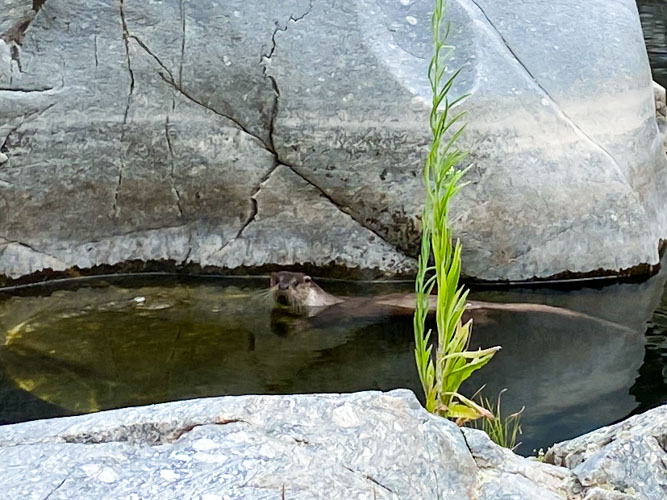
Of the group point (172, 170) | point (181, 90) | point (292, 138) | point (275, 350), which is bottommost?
point (275, 350)

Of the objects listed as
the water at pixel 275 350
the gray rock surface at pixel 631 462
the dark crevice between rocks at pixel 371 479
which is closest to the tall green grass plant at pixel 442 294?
the gray rock surface at pixel 631 462

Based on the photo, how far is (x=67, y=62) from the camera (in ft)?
16.3

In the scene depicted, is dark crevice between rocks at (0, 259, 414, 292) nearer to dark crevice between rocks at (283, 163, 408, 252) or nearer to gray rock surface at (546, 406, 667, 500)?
dark crevice between rocks at (283, 163, 408, 252)

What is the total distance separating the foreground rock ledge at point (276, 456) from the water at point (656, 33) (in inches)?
304

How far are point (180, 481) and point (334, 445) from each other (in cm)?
31

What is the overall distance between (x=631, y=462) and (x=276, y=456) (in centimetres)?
84

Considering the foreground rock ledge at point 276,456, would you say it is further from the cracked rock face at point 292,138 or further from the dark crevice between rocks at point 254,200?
the dark crevice between rocks at point 254,200

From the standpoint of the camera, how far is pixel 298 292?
473cm

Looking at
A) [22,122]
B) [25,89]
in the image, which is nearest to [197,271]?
[22,122]

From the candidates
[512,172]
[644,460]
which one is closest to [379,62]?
[512,172]

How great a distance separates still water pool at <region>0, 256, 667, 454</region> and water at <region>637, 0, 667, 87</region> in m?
4.96

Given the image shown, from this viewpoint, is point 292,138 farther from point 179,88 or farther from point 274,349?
point 274,349

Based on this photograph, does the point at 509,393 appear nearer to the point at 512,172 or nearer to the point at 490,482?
the point at 512,172

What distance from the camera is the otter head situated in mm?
4680
